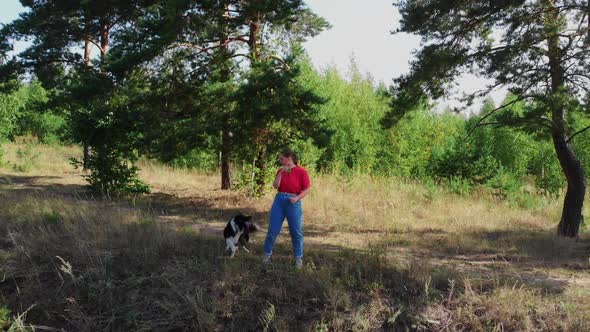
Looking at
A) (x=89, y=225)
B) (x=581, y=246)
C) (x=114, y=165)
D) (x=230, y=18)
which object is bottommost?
(x=581, y=246)

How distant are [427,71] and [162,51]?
22.6ft

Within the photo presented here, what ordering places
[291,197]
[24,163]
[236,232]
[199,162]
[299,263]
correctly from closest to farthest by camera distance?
[291,197]
[299,263]
[236,232]
[24,163]
[199,162]

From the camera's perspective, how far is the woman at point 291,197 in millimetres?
6262

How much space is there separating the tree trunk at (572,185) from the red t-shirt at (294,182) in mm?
7405

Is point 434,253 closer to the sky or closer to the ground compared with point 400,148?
closer to the ground

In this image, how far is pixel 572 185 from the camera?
1088cm

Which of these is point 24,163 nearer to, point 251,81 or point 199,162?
point 199,162

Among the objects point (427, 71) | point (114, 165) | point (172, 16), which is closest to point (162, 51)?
point (172, 16)

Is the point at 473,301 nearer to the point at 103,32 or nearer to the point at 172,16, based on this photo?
the point at 172,16

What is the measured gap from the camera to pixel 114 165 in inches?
520

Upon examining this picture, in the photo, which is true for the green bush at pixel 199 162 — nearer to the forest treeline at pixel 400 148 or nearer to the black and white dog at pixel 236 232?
the forest treeline at pixel 400 148

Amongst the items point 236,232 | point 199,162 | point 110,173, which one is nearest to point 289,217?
point 236,232

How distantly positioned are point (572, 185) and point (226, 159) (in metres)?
9.10

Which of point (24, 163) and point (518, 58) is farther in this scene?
point (24, 163)
